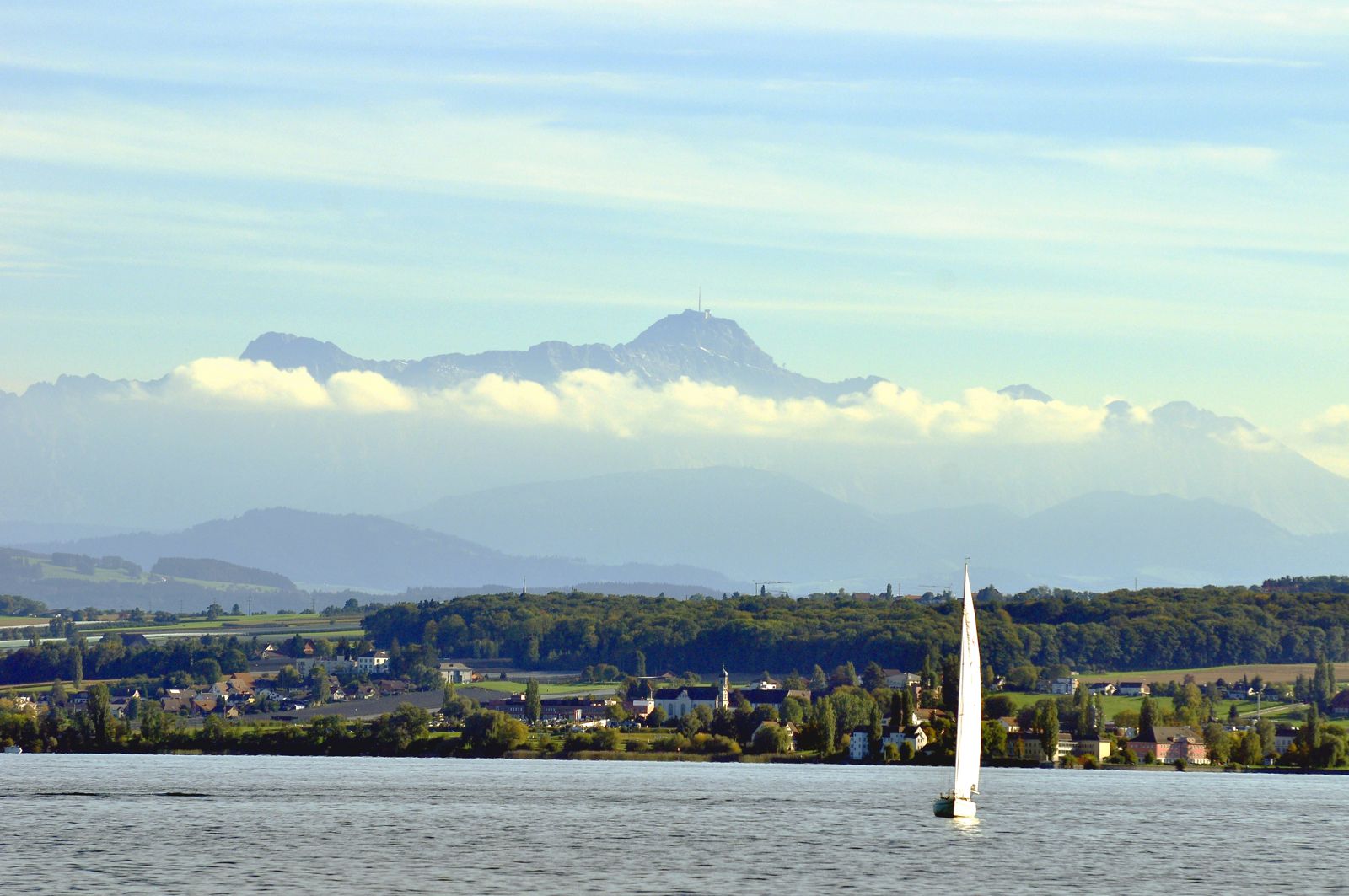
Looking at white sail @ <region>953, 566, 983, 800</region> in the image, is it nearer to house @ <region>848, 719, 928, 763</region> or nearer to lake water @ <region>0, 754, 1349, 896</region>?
lake water @ <region>0, 754, 1349, 896</region>

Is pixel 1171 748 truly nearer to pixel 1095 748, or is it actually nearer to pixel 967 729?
pixel 1095 748

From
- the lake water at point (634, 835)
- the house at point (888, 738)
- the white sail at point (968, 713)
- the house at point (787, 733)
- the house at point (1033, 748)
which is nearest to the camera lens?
the lake water at point (634, 835)

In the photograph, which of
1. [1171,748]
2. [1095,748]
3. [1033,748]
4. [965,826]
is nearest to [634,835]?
[965,826]

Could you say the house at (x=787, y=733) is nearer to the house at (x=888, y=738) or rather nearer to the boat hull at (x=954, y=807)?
the house at (x=888, y=738)

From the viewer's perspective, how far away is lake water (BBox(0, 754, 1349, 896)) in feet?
246

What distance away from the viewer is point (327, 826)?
318 ft

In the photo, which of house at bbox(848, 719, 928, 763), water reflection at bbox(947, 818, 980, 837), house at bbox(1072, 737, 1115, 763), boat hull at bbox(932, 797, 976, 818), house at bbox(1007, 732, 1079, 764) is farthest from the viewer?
house at bbox(1072, 737, 1115, 763)

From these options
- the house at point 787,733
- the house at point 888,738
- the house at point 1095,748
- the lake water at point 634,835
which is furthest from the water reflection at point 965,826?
the house at point 1095,748

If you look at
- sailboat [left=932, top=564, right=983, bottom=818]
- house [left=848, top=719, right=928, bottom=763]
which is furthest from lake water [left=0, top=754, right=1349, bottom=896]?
house [left=848, top=719, right=928, bottom=763]

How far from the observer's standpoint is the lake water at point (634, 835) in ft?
246

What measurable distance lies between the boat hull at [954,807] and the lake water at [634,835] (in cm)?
77

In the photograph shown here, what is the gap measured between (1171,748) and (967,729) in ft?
334

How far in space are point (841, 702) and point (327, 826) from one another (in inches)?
4206

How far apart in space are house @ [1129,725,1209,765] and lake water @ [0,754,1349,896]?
39485 mm
